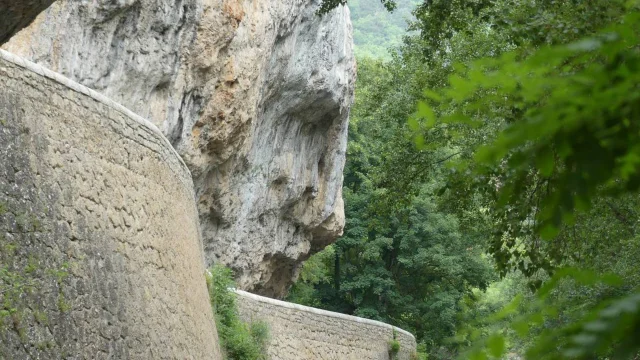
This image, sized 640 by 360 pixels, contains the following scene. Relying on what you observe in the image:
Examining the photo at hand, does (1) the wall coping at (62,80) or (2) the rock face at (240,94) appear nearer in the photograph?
(1) the wall coping at (62,80)

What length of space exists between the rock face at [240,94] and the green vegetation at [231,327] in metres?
3.12

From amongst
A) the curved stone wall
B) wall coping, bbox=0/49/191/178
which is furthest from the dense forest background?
the curved stone wall

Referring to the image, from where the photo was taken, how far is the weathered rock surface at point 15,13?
7.36 m

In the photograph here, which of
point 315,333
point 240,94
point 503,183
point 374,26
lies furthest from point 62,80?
point 374,26

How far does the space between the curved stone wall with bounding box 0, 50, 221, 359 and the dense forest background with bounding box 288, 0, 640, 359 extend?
327 cm

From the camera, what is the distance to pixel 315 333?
66.7 feet

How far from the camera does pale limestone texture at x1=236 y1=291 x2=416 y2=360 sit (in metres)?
17.7

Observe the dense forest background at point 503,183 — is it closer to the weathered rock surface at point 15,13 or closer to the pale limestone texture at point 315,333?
the pale limestone texture at point 315,333

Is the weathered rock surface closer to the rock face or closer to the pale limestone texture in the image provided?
the rock face

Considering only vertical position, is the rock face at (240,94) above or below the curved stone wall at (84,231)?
above

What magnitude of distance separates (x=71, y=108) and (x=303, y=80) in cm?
1367

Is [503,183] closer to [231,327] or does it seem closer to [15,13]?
[15,13]

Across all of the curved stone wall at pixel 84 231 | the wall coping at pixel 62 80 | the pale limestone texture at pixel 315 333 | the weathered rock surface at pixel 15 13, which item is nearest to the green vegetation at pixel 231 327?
the pale limestone texture at pixel 315 333

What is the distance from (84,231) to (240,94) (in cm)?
1031
